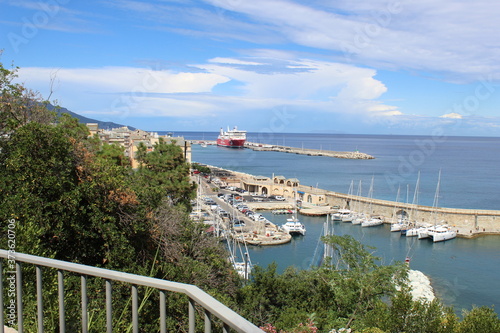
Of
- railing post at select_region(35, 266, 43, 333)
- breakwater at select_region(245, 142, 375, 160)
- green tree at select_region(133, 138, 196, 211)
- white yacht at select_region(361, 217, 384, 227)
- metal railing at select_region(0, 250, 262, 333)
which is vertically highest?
metal railing at select_region(0, 250, 262, 333)

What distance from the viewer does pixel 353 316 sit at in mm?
7773

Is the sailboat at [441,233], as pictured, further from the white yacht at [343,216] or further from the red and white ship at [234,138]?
the red and white ship at [234,138]

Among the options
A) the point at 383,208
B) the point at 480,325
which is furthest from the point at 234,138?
the point at 480,325

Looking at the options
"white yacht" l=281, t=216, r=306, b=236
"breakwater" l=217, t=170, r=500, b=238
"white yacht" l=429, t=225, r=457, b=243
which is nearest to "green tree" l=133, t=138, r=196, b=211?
"white yacht" l=281, t=216, r=306, b=236

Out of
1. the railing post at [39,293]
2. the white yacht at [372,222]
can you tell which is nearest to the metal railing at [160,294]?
the railing post at [39,293]

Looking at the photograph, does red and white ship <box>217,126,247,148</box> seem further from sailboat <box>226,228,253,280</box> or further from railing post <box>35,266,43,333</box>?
railing post <box>35,266,43,333</box>

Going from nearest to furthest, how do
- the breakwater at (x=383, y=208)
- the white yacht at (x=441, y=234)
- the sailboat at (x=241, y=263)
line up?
the sailboat at (x=241, y=263), the white yacht at (x=441, y=234), the breakwater at (x=383, y=208)

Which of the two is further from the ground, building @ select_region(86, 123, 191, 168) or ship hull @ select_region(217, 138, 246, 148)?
building @ select_region(86, 123, 191, 168)

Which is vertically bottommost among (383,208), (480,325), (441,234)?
(441,234)

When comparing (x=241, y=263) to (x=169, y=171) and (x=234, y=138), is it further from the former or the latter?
(x=234, y=138)

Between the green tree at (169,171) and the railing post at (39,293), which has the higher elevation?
the railing post at (39,293)

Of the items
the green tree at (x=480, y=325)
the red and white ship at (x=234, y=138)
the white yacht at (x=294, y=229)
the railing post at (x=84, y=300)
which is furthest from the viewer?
the red and white ship at (x=234, y=138)

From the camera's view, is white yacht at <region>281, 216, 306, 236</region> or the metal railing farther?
white yacht at <region>281, 216, 306, 236</region>

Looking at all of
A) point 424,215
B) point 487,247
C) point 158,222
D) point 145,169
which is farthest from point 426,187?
point 158,222
